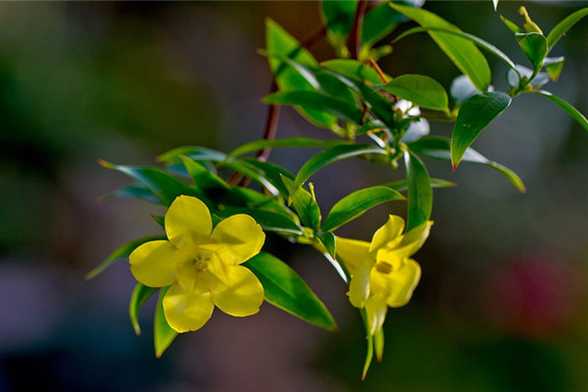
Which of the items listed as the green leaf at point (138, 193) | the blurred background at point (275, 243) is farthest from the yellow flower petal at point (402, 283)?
the blurred background at point (275, 243)

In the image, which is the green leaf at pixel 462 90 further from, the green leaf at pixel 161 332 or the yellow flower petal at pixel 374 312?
the green leaf at pixel 161 332

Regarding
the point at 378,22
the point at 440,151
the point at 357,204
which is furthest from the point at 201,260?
the point at 378,22

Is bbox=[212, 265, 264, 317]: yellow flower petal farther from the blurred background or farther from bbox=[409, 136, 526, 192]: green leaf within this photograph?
the blurred background

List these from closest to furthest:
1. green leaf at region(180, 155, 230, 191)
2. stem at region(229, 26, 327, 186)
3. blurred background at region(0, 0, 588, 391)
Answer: green leaf at region(180, 155, 230, 191)
stem at region(229, 26, 327, 186)
blurred background at region(0, 0, 588, 391)

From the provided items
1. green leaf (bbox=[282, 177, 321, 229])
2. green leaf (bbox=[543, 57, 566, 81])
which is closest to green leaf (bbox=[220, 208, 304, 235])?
green leaf (bbox=[282, 177, 321, 229])

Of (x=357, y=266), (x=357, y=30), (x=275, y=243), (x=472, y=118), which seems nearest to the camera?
(x=472, y=118)

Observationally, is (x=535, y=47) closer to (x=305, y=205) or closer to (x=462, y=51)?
(x=462, y=51)
